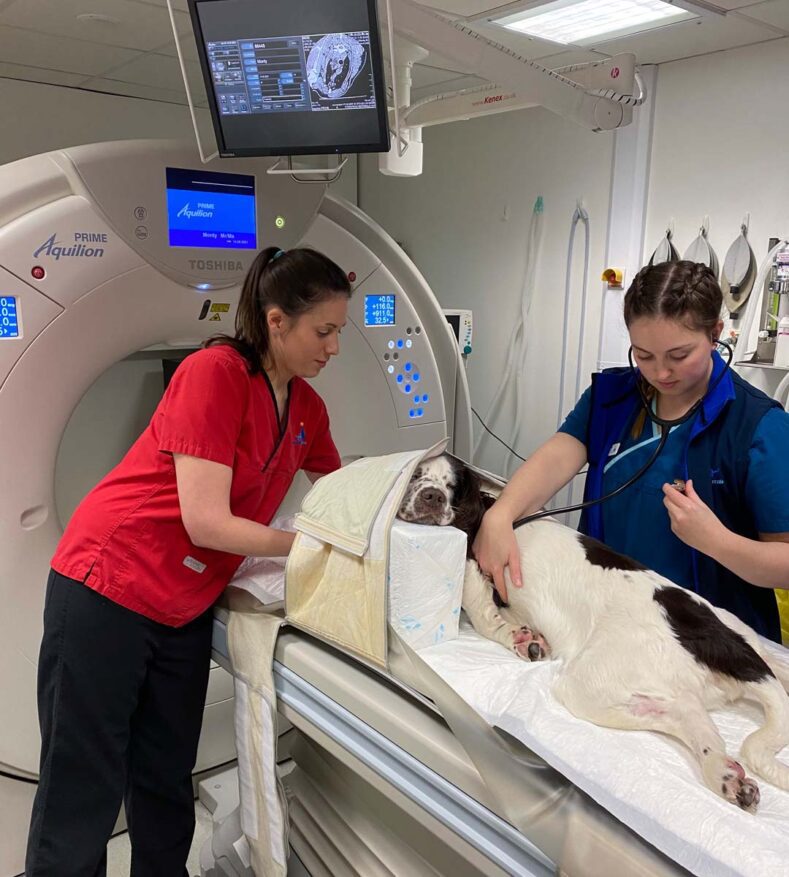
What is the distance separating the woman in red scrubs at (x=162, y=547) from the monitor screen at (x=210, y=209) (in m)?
0.53

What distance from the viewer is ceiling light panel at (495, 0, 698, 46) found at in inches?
93.7

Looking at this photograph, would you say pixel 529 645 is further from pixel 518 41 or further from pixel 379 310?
pixel 518 41

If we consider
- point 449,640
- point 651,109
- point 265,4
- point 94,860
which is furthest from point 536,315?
point 94,860

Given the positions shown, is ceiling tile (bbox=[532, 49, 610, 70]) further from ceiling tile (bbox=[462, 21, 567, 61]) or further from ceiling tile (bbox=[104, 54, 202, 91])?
ceiling tile (bbox=[104, 54, 202, 91])

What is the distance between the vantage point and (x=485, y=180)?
12.5 ft

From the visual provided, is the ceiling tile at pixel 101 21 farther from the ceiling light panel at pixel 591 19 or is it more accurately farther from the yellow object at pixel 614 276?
the yellow object at pixel 614 276

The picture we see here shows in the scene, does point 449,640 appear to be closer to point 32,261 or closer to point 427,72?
point 32,261

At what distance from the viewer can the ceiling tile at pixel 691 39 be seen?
2.51 m

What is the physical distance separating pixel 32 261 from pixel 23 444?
419mm

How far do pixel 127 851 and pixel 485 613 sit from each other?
1476 mm

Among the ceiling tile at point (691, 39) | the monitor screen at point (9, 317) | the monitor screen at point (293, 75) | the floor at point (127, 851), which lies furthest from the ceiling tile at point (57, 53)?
the floor at point (127, 851)

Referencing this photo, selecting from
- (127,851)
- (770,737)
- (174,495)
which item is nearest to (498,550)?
(770,737)

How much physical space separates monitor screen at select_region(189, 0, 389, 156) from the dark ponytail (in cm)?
39

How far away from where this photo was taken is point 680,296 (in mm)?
1256
